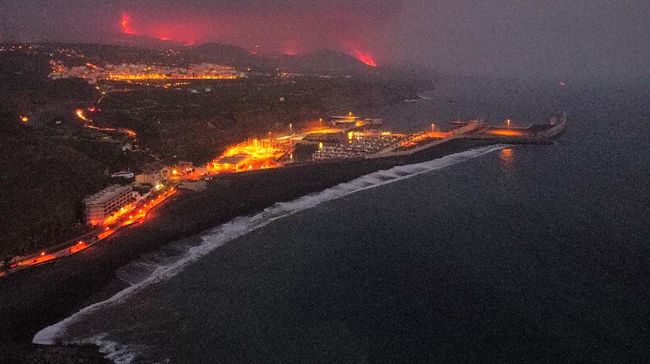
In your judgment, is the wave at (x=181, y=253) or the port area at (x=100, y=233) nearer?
the wave at (x=181, y=253)

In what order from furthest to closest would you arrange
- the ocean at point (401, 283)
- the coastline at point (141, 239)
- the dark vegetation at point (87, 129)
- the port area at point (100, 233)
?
the dark vegetation at point (87, 129) → the port area at point (100, 233) → the coastline at point (141, 239) → the ocean at point (401, 283)

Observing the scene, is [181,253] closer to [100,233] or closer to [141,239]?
[141,239]

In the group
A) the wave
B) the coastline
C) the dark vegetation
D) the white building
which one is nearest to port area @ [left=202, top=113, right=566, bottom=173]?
the dark vegetation

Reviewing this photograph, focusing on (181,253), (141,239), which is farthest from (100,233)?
(181,253)

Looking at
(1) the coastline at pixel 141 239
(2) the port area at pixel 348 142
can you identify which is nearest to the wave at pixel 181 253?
(1) the coastline at pixel 141 239

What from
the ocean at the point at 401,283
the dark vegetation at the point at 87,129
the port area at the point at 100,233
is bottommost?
the ocean at the point at 401,283

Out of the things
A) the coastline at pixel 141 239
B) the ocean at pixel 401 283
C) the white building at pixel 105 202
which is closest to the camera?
the ocean at pixel 401 283

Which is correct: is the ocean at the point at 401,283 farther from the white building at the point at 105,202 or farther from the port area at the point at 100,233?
the white building at the point at 105,202

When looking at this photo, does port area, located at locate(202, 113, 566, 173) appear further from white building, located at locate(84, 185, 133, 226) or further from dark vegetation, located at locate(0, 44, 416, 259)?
white building, located at locate(84, 185, 133, 226)
